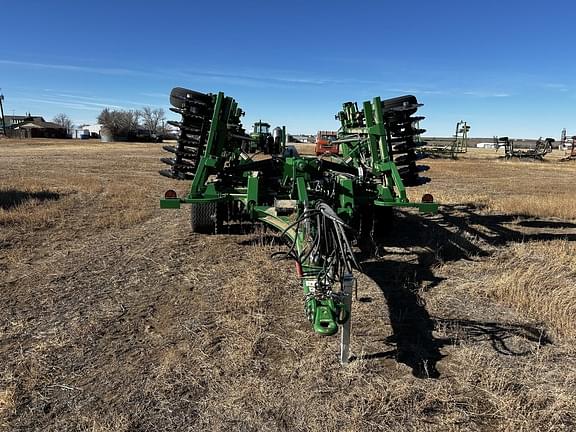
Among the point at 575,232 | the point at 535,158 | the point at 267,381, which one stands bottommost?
the point at 267,381

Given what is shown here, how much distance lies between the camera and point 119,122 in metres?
71.1

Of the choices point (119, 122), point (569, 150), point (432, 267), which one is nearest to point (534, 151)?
point (569, 150)

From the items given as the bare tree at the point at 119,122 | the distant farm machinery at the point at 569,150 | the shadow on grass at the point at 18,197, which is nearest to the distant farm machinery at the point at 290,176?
the shadow on grass at the point at 18,197

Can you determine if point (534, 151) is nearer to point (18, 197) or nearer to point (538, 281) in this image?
point (538, 281)

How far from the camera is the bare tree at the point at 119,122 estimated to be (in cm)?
6353

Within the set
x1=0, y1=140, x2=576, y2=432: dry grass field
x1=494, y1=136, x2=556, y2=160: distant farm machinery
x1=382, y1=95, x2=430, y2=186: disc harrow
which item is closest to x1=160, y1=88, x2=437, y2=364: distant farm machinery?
x1=382, y1=95, x2=430, y2=186: disc harrow

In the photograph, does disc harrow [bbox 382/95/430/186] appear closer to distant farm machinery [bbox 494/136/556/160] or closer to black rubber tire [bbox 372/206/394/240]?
black rubber tire [bbox 372/206/394/240]

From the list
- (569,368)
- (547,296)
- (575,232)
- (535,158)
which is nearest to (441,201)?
(575,232)

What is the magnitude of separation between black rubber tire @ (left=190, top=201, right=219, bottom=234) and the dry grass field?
17 cm

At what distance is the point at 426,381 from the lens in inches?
118

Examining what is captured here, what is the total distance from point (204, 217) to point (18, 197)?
495 cm

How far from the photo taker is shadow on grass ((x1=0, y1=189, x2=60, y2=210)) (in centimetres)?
852

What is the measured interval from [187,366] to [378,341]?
146cm

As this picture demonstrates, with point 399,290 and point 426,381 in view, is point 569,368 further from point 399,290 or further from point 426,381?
point 399,290
